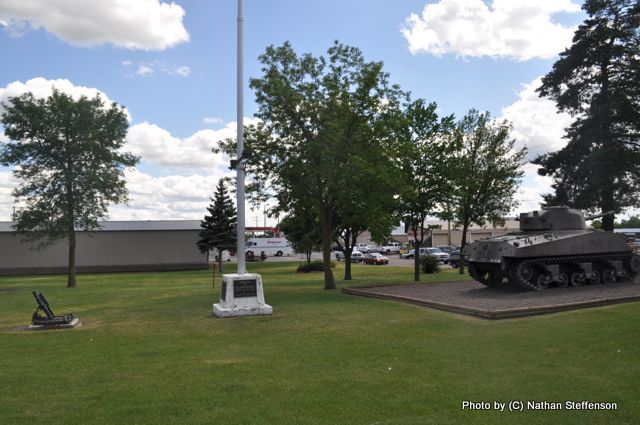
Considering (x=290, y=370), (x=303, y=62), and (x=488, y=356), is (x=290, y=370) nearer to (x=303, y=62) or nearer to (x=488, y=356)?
(x=488, y=356)

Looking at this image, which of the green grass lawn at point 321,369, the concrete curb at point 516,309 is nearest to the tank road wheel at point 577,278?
the concrete curb at point 516,309

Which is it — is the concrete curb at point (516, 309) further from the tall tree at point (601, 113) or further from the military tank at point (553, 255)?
the tall tree at point (601, 113)

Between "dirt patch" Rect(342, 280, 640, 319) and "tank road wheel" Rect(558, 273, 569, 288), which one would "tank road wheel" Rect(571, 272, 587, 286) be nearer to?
"tank road wheel" Rect(558, 273, 569, 288)

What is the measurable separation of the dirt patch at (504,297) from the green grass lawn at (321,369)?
0.53 m

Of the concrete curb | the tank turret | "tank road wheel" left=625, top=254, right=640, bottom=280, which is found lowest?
the concrete curb

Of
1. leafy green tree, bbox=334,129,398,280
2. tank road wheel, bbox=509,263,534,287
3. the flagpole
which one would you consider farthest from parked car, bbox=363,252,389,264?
the flagpole

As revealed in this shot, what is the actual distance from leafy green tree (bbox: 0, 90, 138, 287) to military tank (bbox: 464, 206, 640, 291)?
19.4 meters

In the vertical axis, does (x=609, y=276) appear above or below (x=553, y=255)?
below

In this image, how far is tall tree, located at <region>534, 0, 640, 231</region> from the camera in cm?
2789

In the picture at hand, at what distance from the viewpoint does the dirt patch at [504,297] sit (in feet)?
39.7

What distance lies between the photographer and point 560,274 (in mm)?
16688

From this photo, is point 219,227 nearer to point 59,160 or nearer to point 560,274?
point 59,160

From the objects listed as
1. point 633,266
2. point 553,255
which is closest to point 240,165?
point 553,255

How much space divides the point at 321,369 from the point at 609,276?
14016 mm
